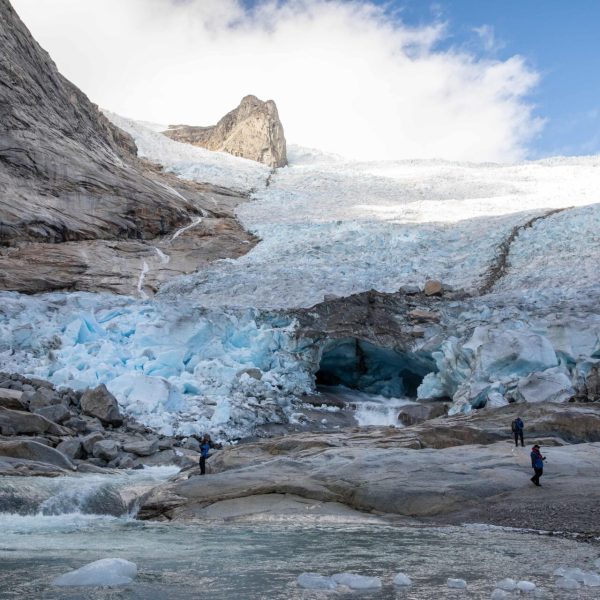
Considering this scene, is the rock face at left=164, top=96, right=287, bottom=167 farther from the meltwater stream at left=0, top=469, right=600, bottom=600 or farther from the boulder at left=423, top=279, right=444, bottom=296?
the meltwater stream at left=0, top=469, right=600, bottom=600

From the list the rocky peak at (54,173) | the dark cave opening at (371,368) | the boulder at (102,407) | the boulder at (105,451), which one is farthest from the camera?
the rocky peak at (54,173)

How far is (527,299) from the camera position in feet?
55.8

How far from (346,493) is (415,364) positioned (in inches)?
361

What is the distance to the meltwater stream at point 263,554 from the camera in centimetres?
473

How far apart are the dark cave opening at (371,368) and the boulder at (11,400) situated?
23.3 feet

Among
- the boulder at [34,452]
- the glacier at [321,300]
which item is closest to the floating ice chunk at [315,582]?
the boulder at [34,452]

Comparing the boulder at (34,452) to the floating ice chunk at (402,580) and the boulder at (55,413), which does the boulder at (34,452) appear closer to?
the boulder at (55,413)

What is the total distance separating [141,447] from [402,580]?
7.86m

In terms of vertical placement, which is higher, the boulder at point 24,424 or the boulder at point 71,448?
the boulder at point 24,424

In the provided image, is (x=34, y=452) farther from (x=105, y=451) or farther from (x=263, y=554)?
(x=263, y=554)

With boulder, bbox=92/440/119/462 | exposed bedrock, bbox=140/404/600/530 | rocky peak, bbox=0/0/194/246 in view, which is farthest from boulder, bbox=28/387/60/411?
rocky peak, bbox=0/0/194/246

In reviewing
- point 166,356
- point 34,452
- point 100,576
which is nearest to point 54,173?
point 166,356

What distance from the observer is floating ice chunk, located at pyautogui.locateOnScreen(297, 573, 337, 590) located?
15.6 feet

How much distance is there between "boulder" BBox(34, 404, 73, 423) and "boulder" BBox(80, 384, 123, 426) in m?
0.72
